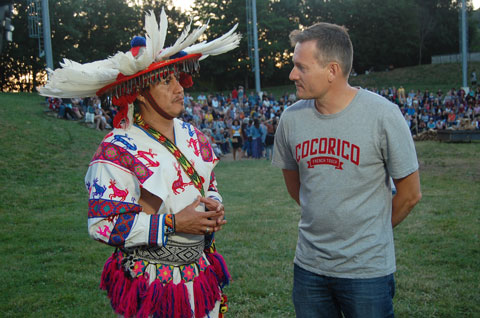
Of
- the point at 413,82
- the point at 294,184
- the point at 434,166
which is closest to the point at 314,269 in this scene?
the point at 294,184

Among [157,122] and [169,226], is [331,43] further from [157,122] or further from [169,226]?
[169,226]

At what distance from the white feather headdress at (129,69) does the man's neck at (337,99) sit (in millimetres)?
782

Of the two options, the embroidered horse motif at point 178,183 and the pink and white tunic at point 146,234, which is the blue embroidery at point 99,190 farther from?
the embroidered horse motif at point 178,183

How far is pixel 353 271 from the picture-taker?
2.46 m

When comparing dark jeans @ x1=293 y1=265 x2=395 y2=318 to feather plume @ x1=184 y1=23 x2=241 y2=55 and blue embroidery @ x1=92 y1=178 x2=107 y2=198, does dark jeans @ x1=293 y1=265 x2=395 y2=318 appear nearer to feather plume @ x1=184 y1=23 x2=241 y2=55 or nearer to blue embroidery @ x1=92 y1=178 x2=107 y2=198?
blue embroidery @ x1=92 y1=178 x2=107 y2=198

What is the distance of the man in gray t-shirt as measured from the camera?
2.45m

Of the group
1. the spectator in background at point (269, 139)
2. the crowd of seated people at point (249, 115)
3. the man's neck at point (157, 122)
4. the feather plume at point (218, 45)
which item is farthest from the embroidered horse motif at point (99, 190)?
the spectator in background at point (269, 139)

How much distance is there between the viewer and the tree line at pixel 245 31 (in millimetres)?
48812

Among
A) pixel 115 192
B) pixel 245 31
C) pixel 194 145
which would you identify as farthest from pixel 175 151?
pixel 245 31

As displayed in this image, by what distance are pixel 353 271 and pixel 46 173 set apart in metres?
12.0

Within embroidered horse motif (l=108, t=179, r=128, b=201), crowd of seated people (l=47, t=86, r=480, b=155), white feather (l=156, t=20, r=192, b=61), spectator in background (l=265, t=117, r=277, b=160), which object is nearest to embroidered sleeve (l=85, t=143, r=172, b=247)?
embroidered horse motif (l=108, t=179, r=128, b=201)

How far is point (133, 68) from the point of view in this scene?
2604mm

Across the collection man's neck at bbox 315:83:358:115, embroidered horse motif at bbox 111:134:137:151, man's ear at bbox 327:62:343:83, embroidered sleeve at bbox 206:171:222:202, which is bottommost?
embroidered sleeve at bbox 206:171:222:202

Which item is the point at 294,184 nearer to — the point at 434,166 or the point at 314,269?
the point at 314,269
